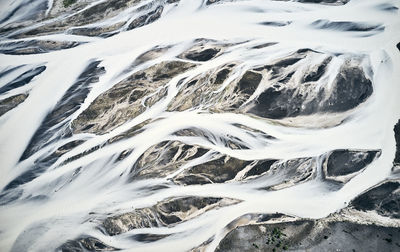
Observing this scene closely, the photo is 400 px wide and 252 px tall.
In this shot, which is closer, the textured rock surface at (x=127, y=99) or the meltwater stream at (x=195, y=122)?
the meltwater stream at (x=195, y=122)

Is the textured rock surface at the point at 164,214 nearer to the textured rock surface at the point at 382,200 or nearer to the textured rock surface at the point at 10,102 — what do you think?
the textured rock surface at the point at 382,200

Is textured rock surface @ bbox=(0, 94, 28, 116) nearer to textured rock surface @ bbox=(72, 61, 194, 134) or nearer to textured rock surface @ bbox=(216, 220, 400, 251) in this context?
textured rock surface @ bbox=(72, 61, 194, 134)

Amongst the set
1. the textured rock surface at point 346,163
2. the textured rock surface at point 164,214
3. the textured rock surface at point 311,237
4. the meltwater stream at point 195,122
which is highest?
the meltwater stream at point 195,122

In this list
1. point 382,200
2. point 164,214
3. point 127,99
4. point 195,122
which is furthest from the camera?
point 127,99

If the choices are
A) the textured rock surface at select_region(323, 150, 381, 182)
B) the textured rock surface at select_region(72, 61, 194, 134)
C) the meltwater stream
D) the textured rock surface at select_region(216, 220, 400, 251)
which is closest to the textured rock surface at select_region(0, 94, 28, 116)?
the meltwater stream

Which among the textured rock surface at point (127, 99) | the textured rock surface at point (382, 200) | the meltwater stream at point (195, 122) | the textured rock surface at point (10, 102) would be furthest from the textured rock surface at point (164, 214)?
the textured rock surface at point (10, 102)

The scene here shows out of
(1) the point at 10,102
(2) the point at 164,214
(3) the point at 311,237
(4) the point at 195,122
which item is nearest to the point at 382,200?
(3) the point at 311,237

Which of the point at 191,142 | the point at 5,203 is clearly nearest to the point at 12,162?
the point at 5,203

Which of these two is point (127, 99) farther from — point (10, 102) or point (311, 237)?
point (311, 237)

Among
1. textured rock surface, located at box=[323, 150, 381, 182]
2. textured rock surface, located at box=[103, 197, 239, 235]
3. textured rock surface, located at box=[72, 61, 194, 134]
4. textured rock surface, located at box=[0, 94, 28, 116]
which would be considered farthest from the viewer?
textured rock surface, located at box=[0, 94, 28, 116]
